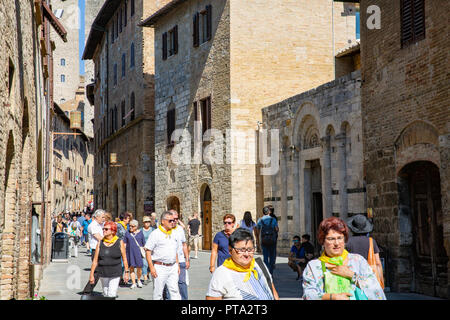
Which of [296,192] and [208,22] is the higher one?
[208,22]

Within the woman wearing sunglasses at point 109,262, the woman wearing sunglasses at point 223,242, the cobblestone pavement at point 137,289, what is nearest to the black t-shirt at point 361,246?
the woman wearing sunglasses at point 223,242

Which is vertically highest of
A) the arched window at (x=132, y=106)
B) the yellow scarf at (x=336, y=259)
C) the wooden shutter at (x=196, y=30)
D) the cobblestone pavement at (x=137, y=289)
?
the wooden shutter at (x=196, y=30)

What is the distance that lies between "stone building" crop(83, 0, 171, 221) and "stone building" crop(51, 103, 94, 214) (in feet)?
10.9

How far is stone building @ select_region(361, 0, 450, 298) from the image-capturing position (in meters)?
11.1

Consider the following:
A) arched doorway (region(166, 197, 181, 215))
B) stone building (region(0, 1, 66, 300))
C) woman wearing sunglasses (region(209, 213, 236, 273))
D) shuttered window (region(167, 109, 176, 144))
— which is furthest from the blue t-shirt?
arched doorway (region(166, 197, 181, 215))

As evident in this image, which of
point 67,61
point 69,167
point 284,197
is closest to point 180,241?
point 284,197

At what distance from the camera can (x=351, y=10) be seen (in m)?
24.0

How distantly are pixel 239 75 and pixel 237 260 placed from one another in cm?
1822

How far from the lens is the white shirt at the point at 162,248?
345 inches

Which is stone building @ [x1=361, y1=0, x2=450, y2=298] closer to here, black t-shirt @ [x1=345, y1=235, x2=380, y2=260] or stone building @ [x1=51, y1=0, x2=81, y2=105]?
black t-shirt @ [x1=345, y1=235, x2=380, y2=260]

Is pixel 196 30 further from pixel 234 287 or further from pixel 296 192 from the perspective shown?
pixel 234 287

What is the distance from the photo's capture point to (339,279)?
446 centimetres

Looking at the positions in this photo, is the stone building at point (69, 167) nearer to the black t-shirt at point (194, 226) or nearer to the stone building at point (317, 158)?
the black t-shirt at point (194, 226)
